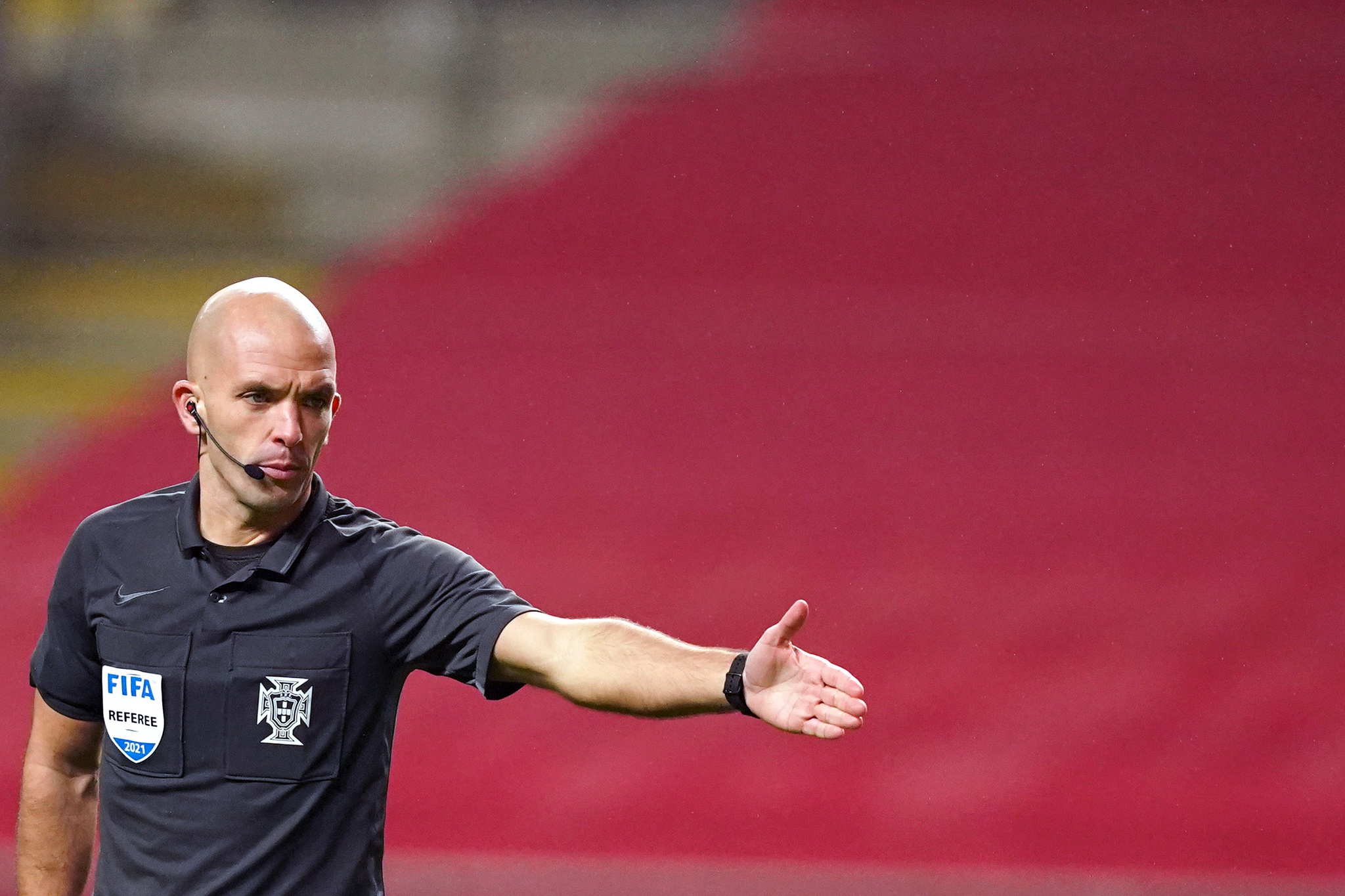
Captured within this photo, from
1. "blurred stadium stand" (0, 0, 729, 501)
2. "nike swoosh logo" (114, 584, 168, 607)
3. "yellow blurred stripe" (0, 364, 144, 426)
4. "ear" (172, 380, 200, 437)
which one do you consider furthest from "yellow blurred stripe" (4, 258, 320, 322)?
"nike swoosh logo" (114, 584, 168, 607)

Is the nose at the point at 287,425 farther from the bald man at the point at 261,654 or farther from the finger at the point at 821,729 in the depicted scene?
the finger at the point at 821,729

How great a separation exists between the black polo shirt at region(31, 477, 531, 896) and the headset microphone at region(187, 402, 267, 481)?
0.22ft

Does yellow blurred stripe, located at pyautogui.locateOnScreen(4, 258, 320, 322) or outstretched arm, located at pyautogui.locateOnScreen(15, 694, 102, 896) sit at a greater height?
yellow blurred stripe, located at pyautogui.locateOnScreen(4, 258, 320, 322)

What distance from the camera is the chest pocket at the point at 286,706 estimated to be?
1.35m

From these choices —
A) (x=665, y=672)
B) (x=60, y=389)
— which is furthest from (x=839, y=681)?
(x=60, y=389)

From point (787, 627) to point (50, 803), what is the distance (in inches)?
32.1

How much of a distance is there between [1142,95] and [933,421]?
1138 millimetres

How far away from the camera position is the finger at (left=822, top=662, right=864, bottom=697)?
4.04 ft

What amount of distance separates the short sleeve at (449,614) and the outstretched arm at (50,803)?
36cm

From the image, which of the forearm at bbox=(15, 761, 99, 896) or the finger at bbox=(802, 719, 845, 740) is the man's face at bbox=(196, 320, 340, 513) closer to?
the forearm at bbox=(15, 761, 99, 896)

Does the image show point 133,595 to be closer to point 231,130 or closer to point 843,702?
point 843,702

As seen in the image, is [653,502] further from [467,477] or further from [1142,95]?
[1142,95]

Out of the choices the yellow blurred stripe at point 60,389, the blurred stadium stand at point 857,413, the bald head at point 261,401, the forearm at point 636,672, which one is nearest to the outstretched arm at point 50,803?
the bald head at point 261,401

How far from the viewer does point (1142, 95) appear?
405 cm
